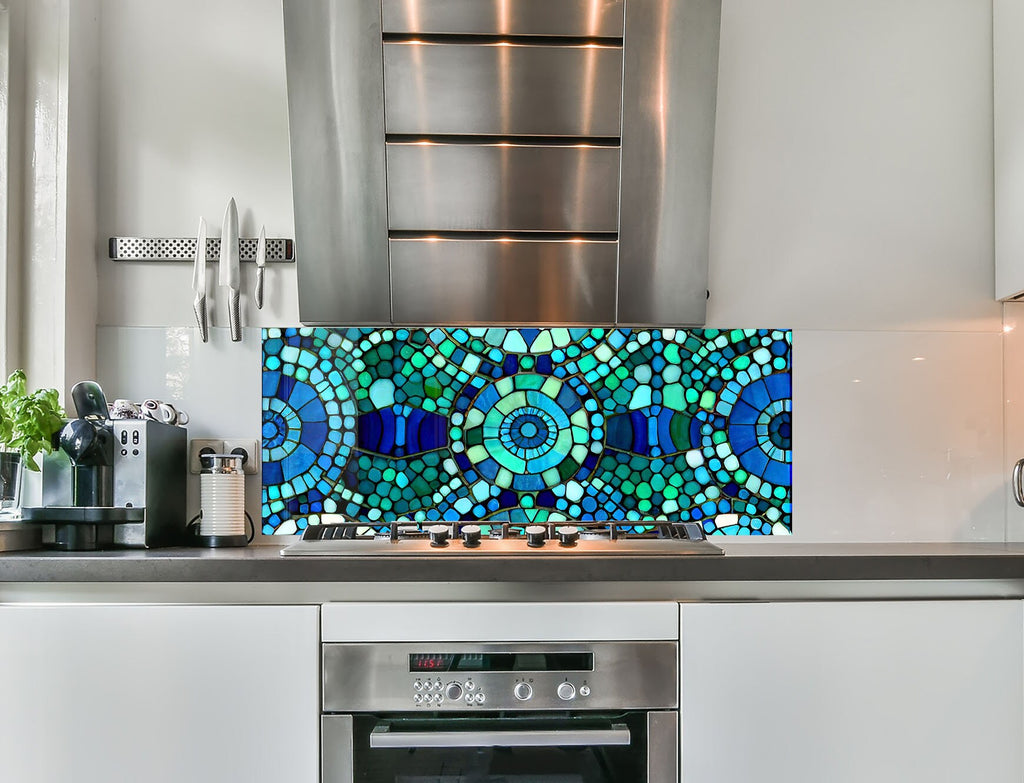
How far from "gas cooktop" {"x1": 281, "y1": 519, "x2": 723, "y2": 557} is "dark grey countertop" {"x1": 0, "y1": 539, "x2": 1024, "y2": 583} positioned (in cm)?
5

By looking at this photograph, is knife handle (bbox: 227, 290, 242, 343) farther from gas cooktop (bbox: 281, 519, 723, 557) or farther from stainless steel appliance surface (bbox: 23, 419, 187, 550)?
gas cooktop (bbox: 281, 519, 723, 557)

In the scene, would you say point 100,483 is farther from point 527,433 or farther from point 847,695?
point 847,695

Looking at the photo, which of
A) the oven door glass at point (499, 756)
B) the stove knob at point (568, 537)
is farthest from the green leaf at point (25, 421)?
the stove knob at point (568, 537)

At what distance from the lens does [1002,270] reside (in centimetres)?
211

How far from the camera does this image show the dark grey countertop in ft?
5.01

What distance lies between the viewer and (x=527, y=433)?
2.11 metres

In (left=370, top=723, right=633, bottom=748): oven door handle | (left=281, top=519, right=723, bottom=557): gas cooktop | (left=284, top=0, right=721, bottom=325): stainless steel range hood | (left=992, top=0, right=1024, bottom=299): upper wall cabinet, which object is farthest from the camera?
(left=992, top=0, right=1024, bottom=299): upper wall cabinet

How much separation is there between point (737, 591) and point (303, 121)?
4.49ft

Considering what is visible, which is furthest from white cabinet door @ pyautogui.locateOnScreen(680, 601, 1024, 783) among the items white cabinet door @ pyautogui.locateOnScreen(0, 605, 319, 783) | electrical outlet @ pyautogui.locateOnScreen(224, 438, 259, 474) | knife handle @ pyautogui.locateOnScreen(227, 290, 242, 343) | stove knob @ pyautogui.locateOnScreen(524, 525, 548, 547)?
knife handle @ pyautogui.locateOnScreen(227, 290, 242, 343)

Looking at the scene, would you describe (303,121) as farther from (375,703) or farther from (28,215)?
(375,703)

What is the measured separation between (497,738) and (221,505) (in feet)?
2.73

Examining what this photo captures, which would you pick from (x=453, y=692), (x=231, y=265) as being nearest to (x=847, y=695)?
(x=453, y=692)

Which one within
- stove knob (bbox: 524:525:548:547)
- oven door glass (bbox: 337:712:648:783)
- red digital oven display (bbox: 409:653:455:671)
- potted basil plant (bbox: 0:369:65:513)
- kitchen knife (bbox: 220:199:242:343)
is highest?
kitchen knife (bbox: 220:199:242:343)

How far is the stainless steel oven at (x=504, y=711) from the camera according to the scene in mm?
1521
